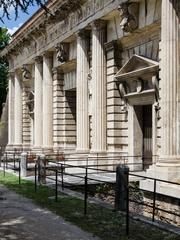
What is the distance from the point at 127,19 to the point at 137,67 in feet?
6.82

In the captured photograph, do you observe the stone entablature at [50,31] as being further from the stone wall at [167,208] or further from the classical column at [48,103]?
the stone wall at [167,208]

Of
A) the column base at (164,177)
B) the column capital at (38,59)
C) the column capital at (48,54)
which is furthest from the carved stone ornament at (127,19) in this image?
the column capital at (38,59)

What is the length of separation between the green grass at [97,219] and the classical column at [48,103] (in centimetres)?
1706

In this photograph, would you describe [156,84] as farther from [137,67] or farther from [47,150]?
[47,150]

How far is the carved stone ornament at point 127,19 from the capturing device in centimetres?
2025

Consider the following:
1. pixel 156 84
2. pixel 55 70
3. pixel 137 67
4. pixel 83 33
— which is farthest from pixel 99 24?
pixel 55 70

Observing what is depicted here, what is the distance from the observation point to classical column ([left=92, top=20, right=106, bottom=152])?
22719 mm

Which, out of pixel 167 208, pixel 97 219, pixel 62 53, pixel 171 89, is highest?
pixel 62 53

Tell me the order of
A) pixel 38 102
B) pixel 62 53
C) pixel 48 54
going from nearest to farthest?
pixel 62 53 → pixel 48 54 → pixel 38 102

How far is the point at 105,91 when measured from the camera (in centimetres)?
2300

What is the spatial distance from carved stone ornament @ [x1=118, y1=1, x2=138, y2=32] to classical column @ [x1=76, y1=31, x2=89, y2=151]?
4.87 metres

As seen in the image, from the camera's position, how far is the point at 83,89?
25438mm

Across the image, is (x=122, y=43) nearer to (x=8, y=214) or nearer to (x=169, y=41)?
(x=169, y=41)

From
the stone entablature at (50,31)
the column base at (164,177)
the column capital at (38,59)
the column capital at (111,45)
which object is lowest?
the column base at (164,177)
